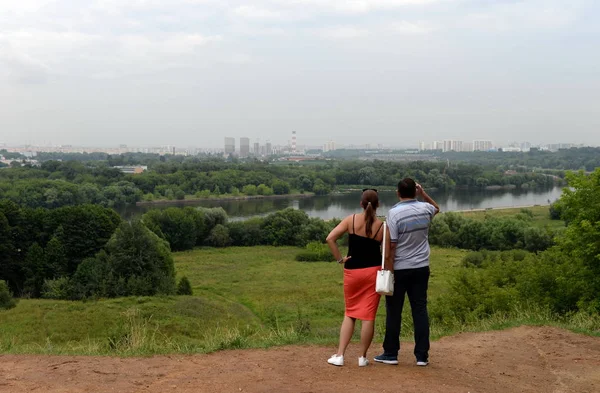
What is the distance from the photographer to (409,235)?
16.2 feet

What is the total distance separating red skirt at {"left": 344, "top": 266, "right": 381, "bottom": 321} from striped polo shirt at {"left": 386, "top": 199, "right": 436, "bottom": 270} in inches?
11.0

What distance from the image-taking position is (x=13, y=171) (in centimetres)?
8319

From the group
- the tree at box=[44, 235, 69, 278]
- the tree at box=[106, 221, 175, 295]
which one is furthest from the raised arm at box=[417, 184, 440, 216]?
the tree at box=[44, 235, 69, 278]

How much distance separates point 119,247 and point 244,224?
22138 millimetres

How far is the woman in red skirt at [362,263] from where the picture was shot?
4832mm

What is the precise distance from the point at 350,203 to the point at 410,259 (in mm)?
70218

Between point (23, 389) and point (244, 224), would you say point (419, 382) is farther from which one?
point (244, 224)

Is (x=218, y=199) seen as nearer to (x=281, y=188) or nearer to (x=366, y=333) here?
(x=281, y=188)

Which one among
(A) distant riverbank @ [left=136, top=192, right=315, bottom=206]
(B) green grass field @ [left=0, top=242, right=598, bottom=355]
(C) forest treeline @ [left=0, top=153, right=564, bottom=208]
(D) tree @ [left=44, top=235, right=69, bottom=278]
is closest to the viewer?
(B) green grass field @ [left=0, top=242, right=598, bottom=355]

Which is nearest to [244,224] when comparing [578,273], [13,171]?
[578,273]

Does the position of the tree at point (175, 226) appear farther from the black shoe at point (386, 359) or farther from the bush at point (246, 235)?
the black shoe at point (386, 359)

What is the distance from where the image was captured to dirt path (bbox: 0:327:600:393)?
14.6 feet

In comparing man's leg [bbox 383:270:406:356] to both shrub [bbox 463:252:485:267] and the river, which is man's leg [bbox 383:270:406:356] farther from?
the river

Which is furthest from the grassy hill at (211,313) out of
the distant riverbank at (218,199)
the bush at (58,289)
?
the distant riverbank at (218,199)
